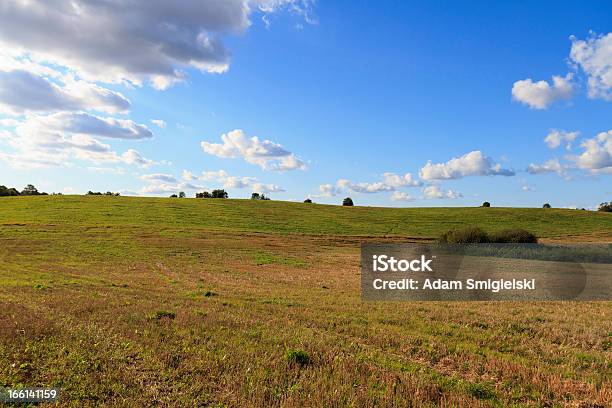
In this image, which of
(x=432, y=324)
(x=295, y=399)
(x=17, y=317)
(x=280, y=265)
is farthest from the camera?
(x=280, y=265)

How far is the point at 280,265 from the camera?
38000 mm

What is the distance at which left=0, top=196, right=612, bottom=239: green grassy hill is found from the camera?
237ft

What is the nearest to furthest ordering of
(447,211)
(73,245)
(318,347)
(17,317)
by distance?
(318,347) → (17,317) → (73,245) → (447,211)

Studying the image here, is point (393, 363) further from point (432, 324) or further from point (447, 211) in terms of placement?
point (447, 211)

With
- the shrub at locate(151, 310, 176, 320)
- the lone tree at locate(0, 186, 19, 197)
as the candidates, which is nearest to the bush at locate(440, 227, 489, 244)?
the shrub at locate(151, 310, 176, 320)

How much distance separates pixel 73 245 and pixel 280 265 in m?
25.7

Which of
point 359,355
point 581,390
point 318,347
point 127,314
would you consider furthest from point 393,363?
point 127,314

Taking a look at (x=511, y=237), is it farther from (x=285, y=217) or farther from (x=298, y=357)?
(x=298, y=357)

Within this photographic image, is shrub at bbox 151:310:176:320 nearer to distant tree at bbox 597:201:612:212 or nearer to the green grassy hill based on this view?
the green grassy hill

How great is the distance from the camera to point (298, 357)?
962cm

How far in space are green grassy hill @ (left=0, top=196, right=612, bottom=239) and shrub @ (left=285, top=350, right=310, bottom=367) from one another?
192 ft

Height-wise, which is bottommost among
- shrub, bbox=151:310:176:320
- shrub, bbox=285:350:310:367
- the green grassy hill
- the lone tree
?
shrub, bbox=151:310:176:320

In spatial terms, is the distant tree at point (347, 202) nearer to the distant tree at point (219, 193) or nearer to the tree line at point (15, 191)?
the distant tree at point (219, 193)

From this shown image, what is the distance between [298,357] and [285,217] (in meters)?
77.4
